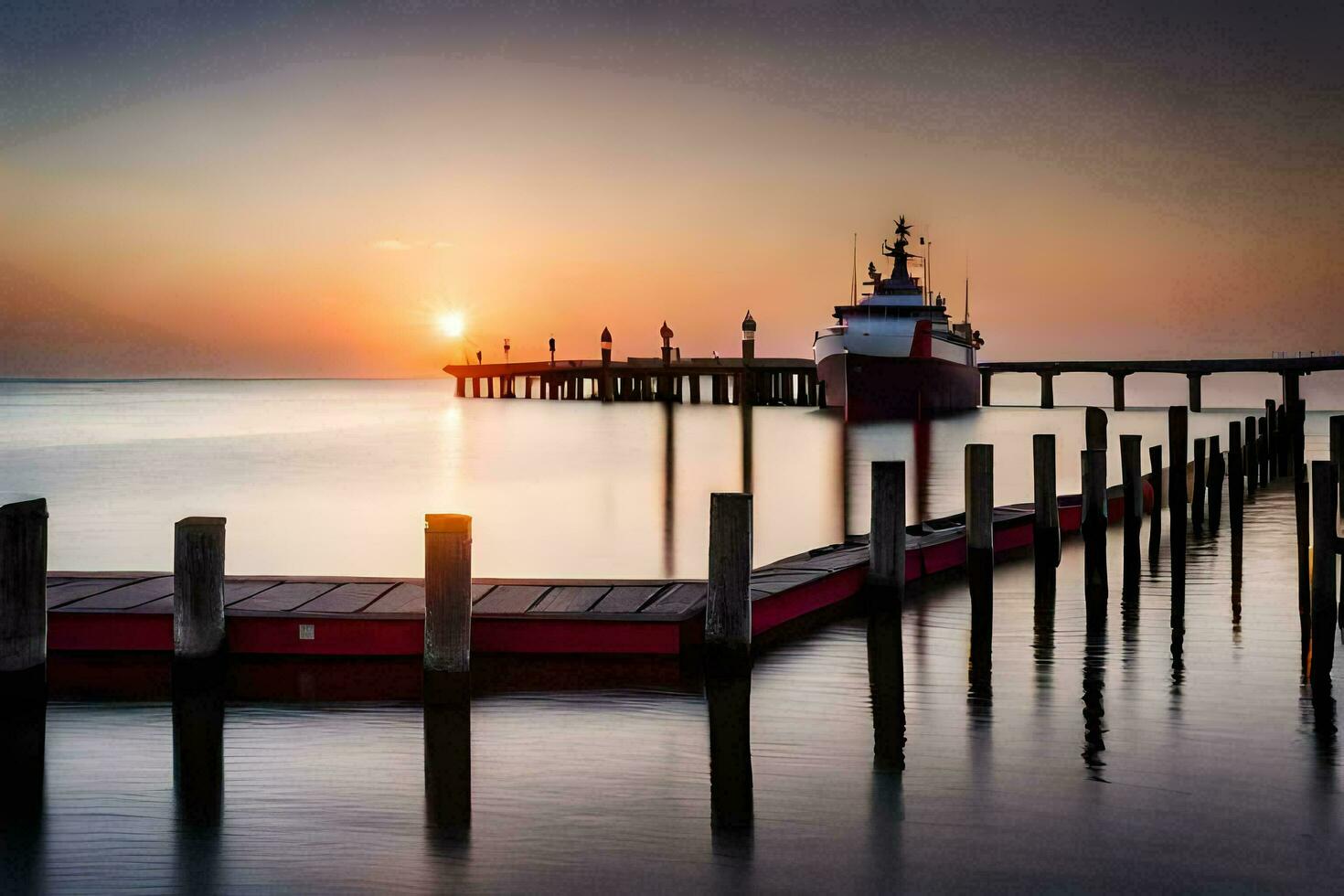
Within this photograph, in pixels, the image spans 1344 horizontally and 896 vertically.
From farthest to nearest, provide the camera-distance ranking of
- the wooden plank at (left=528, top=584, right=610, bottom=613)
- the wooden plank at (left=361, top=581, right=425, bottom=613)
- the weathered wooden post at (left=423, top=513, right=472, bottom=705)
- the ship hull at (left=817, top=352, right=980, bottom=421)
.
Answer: the ship hull at (left=817, top=352, right=980, bottom=421)
the wooden plank at (left=528, top=584, right=610, bottom=613)
the wooden plank at (left=361, top=581, right=425, bottom=613)
the weathered wooden post at (left=423, top=513, right=472, bottom=705)

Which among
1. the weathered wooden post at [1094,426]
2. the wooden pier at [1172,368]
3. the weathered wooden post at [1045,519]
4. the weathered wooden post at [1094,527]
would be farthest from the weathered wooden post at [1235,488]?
the wooden pier at [1172,368]

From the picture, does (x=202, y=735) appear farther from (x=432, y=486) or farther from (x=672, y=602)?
(x=432, y=486)

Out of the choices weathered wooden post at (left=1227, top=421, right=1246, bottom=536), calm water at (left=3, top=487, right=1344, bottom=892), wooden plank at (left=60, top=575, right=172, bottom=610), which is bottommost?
calm water at (left=3, top=487, right=1344, bottom=892)

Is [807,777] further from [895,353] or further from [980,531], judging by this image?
[895,353]

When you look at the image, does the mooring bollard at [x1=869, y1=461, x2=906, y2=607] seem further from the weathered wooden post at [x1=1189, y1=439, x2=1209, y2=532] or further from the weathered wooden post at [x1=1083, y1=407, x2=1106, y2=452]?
the weathered wooden post at [x1=1189, y1=439, x2=1209, y2=532]

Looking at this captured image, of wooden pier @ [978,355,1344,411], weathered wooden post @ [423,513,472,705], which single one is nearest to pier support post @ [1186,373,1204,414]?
wooden pier @ [978,355,1344,411]

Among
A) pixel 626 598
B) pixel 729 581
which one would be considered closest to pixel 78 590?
pixel 626 598

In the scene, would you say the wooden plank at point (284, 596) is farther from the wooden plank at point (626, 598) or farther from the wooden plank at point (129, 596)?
the wooden plank at point (626, 598)

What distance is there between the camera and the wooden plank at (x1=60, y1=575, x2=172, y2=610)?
295 inches

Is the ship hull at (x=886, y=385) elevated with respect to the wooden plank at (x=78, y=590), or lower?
elevated

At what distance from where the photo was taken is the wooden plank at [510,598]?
7488 mm

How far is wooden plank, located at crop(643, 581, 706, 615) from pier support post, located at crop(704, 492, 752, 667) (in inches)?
17.6

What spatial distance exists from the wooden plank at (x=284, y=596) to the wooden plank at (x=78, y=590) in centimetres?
118

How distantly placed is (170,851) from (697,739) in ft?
8.73
